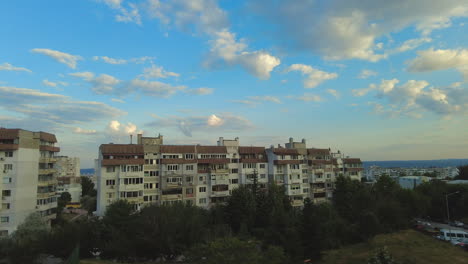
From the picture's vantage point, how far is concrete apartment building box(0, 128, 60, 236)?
4769 cm

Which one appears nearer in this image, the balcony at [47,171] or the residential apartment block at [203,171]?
the residential apartment block at [203,171]

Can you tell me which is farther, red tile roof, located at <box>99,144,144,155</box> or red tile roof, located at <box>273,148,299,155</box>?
red tile roof, located at <box>273,148,299,155</box>

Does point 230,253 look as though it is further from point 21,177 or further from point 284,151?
point 284,151

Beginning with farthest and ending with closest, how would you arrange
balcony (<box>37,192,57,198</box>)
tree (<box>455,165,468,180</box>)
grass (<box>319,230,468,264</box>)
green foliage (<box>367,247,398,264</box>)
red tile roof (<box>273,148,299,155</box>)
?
tree (<box>455,165,468,180</box>) < red tile roof (<box>273,148,299,155</box>) < balcony (<box>37,192,57,198</box>) < grass (<box>319,230,468,264</box>) < green foliage (<box>367,247,398,264</box>)

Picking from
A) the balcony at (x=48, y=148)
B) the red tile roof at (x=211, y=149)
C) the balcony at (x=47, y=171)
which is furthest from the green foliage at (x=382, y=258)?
the balcony at (x=48, y=148)

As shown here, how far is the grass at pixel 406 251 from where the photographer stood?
1523 inches

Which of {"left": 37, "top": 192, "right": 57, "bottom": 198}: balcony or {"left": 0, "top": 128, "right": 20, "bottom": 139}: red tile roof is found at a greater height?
{"left": 0, "top": 128, "right": 20, "bottom": 139}: red tile roof

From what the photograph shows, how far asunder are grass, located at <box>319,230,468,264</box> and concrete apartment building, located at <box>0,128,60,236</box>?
5035 cm

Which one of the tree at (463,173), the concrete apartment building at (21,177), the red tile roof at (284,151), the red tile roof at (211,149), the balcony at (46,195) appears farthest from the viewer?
the tree at (463,173)

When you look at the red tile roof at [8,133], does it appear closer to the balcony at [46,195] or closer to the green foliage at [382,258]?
the balcony at [46,195]

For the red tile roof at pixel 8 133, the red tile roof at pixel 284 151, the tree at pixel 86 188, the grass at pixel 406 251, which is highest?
the red tile roof at pixel 8 133

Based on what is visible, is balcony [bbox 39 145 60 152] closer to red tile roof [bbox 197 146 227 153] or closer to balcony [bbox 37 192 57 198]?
balcony [bbox 37 192 57 198]

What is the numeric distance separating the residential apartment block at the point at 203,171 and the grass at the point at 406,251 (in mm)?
22649

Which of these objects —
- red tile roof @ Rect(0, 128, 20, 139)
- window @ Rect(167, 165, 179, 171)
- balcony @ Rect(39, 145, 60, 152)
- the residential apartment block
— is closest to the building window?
red tile roof @ Rect(0, 128, 20, 139)
